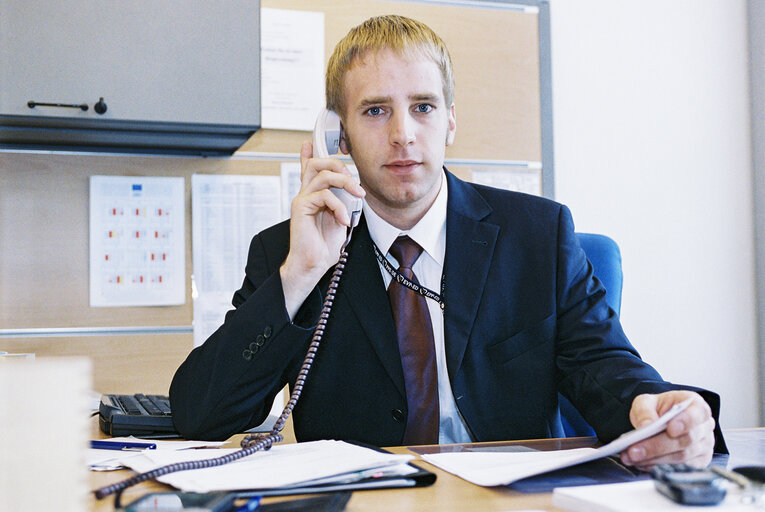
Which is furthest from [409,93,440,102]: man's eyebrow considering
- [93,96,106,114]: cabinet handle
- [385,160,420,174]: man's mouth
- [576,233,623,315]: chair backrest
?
[93,96,106,114]: cabinet handle

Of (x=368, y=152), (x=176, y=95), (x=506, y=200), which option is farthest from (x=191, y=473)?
(x=176, y=95)

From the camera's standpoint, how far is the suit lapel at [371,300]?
54.0 inches

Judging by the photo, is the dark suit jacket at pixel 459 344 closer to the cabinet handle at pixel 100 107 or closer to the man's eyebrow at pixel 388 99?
the man's eyebrow at pixel 388 99

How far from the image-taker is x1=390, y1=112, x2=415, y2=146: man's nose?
1.44m

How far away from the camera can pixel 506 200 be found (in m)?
1.60

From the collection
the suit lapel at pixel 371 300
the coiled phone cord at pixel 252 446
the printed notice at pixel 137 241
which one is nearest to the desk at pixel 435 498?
the coiled phone cord at pixel 252 446

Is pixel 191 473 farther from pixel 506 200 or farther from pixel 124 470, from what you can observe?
pixel 506 200

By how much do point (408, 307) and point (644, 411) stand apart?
1.72ft

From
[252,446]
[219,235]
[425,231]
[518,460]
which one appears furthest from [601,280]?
[219,235]

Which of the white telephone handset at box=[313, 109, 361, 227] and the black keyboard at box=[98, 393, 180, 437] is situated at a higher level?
the white telephone handset at box=[313, 109, 361, 227]

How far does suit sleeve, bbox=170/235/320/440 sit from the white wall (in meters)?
1.65

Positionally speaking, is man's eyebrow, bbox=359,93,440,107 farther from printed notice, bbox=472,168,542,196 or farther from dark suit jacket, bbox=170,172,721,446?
printed notice, bbox=472,168,542,196

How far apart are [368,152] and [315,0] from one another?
1.09 m

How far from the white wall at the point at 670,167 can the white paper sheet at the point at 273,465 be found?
1897 mm
